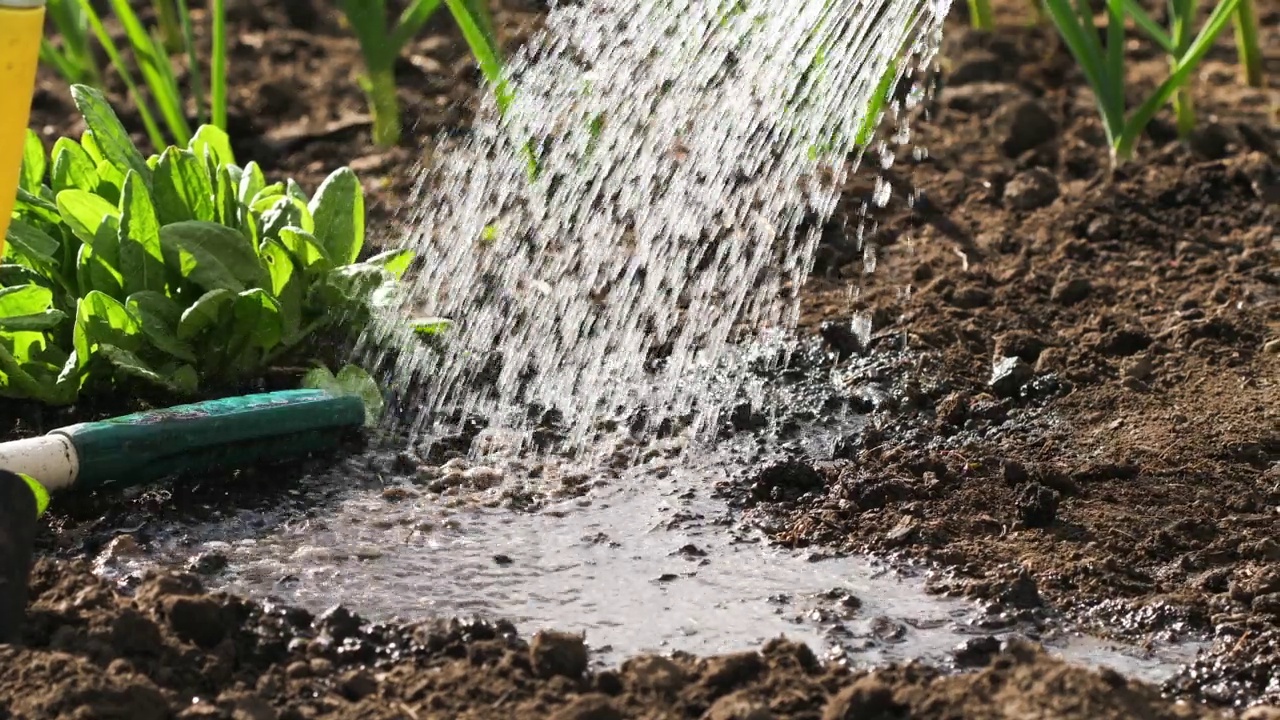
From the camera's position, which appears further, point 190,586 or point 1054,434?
point 1054,434

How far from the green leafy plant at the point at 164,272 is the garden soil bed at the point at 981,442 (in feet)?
1.59

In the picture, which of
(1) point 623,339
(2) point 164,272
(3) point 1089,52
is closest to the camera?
(2) point 164,272

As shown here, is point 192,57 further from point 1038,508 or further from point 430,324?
point 1038,508

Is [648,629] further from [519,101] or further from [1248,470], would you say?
[519,101]

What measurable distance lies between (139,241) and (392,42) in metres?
1.06

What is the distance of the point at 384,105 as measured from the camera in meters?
3.49

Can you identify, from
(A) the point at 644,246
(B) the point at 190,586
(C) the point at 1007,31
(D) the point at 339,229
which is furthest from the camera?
(C) the point at 1007,31

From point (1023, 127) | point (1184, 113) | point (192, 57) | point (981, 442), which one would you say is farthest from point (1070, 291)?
point (192, 57)

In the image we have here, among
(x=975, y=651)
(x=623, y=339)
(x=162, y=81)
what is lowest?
(x=975, y=651)

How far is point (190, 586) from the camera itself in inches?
74.3

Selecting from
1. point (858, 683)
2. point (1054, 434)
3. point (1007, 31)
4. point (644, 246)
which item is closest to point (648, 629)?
point (858, 683)

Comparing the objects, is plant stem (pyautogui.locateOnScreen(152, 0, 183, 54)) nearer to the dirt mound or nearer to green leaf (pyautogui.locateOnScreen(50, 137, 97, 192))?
green leaf (pyautogui.locateOnScreen(50, 137, 97, 192))

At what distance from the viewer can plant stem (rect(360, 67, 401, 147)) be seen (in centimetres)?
344

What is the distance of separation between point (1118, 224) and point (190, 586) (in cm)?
199
